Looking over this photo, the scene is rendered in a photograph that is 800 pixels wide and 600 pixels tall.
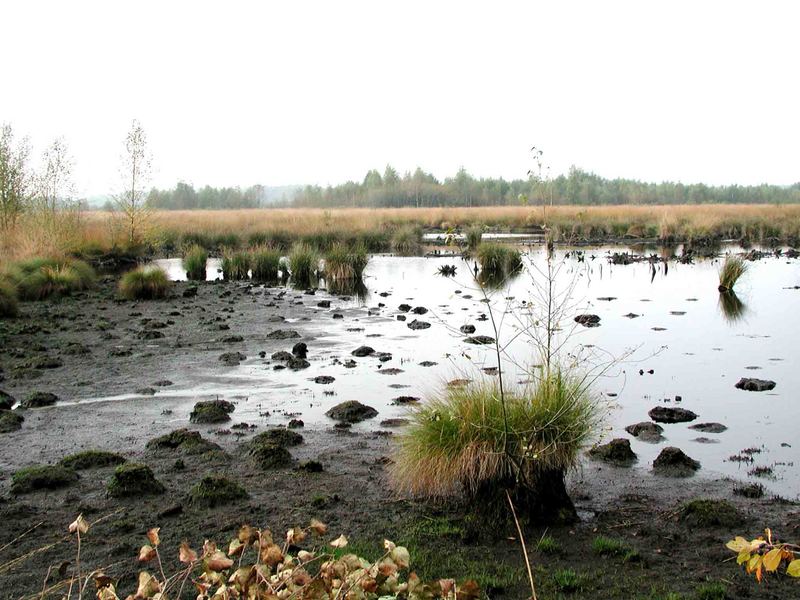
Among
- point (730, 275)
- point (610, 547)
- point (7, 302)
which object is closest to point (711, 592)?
point (610, 547)

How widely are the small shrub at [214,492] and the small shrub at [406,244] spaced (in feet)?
110

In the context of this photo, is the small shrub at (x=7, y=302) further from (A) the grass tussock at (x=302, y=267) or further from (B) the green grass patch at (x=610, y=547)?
(B) the green grass patch at (x=610, y=547)

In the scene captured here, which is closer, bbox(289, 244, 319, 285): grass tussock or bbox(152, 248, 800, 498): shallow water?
bbox(152, 248, 800, 498): shallow water

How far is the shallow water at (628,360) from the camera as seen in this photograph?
9016 millimetres

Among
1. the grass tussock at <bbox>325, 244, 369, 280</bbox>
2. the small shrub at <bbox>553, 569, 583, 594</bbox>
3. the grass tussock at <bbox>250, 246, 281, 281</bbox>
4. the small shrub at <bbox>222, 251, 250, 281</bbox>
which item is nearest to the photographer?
the small shrub at <bbox>553, 569, 583, 594</bbox>

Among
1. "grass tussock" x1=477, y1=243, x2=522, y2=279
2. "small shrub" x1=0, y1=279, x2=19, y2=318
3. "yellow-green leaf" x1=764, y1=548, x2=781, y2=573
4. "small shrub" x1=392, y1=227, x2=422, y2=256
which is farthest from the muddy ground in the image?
"small shrub" x1=392, y1=227, x2=422, y2=256

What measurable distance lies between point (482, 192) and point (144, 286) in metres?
113

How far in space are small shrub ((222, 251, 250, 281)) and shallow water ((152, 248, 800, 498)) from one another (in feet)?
21.1

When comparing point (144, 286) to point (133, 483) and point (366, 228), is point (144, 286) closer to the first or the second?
point (133, 483)

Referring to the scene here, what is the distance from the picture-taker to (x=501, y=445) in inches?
244

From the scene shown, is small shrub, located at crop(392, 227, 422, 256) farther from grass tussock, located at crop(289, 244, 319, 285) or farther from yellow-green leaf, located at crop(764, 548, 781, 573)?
yellow-green leaf, located at crop(764, 548, 781, 573)

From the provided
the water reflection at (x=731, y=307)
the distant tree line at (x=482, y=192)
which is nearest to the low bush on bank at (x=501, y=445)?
the water reflection at (x=731, y=307)

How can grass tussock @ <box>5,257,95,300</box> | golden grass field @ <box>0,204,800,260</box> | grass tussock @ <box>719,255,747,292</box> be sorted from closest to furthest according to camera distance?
grass tussock @ <box>5,257,95,300</box> → grass tussock @ <box>719,255,747,292</box> → golden grass field @ <box>0,204,800,260</box>

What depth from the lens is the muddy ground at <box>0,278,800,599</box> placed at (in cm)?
516
